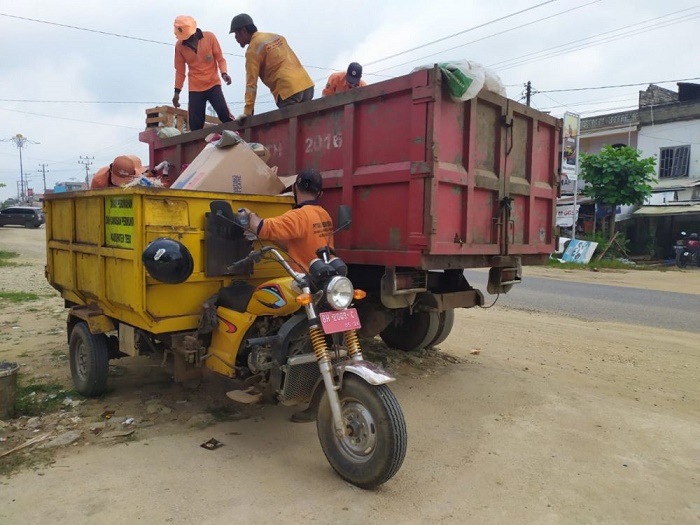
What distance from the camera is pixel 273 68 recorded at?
5.80 metres

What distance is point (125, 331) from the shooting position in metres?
4.23

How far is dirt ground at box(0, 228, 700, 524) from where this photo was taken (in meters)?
2.79

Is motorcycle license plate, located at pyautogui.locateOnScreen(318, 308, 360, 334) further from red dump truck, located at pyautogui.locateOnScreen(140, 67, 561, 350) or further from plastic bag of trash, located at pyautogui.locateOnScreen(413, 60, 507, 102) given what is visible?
plastic bag of trash, located at pyautogui.locateOnScreen(413, 60, 507, 102)

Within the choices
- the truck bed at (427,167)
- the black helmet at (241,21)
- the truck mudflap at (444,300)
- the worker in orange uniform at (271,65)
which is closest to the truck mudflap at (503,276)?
the truck bed at (427,167)

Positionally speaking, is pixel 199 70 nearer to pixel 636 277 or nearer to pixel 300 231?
pixel 300 231

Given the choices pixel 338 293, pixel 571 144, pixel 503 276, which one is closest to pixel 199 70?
pixel 503 276

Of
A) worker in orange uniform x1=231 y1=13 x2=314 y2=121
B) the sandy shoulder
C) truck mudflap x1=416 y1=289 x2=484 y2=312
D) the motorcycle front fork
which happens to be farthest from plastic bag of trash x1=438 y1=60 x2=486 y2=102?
the sandy shoulder

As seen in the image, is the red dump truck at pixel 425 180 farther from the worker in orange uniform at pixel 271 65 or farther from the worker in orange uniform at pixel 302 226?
the worker in orange uniform at pixel 271 65

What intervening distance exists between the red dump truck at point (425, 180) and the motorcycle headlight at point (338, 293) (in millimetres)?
883

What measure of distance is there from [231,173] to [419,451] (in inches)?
99.6

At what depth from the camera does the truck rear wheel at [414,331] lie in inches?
220

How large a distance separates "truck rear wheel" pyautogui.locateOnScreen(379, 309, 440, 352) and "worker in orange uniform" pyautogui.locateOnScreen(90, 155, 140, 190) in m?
3.16

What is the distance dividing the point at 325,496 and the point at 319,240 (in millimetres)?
1614

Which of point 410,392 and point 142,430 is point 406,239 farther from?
point 142,430
